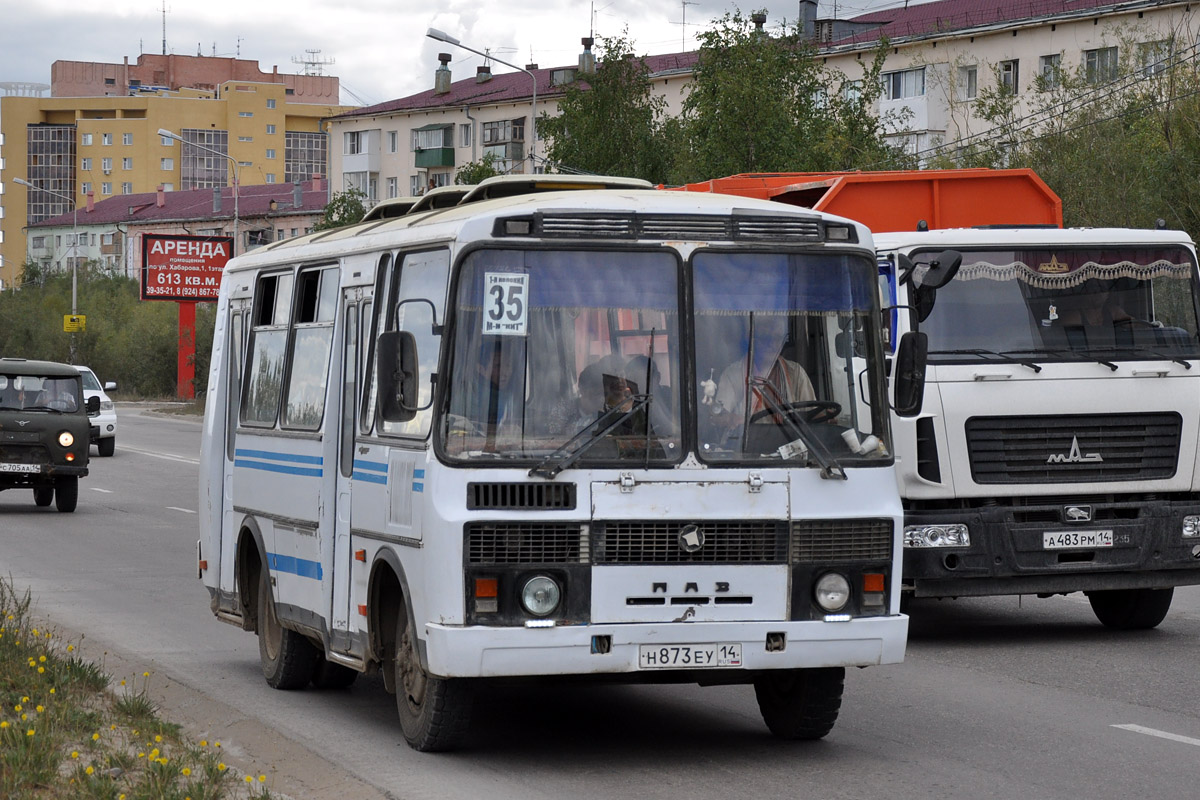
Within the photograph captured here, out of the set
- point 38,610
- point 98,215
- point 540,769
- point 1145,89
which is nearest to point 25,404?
point 38,610

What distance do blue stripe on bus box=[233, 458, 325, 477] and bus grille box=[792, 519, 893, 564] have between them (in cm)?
275

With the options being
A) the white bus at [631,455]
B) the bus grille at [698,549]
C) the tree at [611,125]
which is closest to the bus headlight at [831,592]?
the white bus at [631,455]

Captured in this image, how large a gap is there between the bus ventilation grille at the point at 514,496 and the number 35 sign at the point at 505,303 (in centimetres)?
67

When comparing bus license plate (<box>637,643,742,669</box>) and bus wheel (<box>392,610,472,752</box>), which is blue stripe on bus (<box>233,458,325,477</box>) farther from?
bus license plate (<box>637,643,742,669</box>)

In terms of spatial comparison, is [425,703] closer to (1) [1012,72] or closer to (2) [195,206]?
(1) [1012,72]

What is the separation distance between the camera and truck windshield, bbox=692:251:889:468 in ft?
26.8

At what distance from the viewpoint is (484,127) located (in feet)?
305

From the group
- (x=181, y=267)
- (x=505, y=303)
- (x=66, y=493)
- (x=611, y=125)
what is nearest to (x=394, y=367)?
(x=505, y=303)

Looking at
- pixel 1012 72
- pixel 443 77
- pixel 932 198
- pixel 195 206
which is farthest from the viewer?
pixel 195 206

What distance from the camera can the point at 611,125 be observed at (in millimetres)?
49781

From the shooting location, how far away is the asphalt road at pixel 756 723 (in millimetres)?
7918

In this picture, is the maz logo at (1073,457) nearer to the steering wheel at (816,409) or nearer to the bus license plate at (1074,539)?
the bus license plate at (1074,539)

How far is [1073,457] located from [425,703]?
5.63 meters

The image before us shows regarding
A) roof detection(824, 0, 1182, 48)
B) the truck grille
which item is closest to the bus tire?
the truck grille
